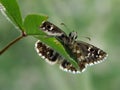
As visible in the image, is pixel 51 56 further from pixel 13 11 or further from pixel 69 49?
pixel 13 11

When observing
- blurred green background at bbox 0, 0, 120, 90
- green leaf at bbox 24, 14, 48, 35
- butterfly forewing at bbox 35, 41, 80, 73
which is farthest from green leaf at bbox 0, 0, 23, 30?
blurred green background at bbox 0, 0, 120, 90

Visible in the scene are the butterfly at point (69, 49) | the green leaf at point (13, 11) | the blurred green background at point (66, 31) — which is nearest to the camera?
the green leaf at point (13, 11)

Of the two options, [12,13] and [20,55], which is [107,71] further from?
[12,13]

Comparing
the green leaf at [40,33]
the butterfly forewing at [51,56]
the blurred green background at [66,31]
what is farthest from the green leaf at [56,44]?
the blurred green background at [66,31]

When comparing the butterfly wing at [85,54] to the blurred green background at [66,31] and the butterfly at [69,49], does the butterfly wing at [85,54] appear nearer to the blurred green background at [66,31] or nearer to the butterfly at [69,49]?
the butterfly at [69,49]

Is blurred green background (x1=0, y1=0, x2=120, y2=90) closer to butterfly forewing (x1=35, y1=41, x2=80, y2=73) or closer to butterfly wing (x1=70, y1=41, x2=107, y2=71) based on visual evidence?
butterfly wing (x1=70, y1=41, x2=107, y2=71)

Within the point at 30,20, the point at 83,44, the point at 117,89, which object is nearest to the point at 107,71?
the point at 117,89

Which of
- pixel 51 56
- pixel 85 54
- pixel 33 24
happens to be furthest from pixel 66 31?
pixel 33 24
